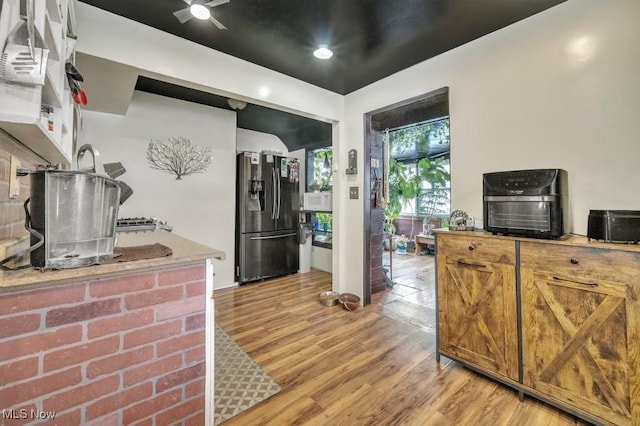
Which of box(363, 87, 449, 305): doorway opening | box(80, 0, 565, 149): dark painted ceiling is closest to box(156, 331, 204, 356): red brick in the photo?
box(80, 0, 565, 149): dark painted ceiling

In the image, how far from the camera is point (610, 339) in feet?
4.40

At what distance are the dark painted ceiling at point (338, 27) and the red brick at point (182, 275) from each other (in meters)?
1.76

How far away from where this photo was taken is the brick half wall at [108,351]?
777 mm

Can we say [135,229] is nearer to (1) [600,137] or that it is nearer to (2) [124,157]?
(2) [124,157]

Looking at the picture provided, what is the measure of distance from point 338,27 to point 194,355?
2281 mm

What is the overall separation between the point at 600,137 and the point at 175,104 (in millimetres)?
4089

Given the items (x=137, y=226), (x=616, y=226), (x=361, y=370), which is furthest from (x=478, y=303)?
(x=137, y=226)

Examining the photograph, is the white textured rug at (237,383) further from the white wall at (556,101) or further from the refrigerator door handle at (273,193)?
the refrigerator door handle at (273,193)

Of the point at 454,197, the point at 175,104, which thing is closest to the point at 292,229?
the point at 175,104

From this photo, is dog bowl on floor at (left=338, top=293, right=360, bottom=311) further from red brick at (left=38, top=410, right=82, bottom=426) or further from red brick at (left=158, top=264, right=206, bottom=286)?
red brick at (left=38, top=410, right=82, bottom=426)

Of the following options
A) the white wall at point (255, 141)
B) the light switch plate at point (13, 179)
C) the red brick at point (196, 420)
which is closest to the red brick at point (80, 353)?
the red brick at point (196, 420)

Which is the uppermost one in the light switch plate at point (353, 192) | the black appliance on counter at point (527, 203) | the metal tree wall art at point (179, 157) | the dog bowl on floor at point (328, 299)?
the metal tree wall art at point (179, 157)

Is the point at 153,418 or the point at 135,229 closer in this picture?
the point at 153,418

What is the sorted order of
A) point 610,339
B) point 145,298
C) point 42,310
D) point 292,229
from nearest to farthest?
point 42,310, point 145,298, point 610,339, point 292,229
